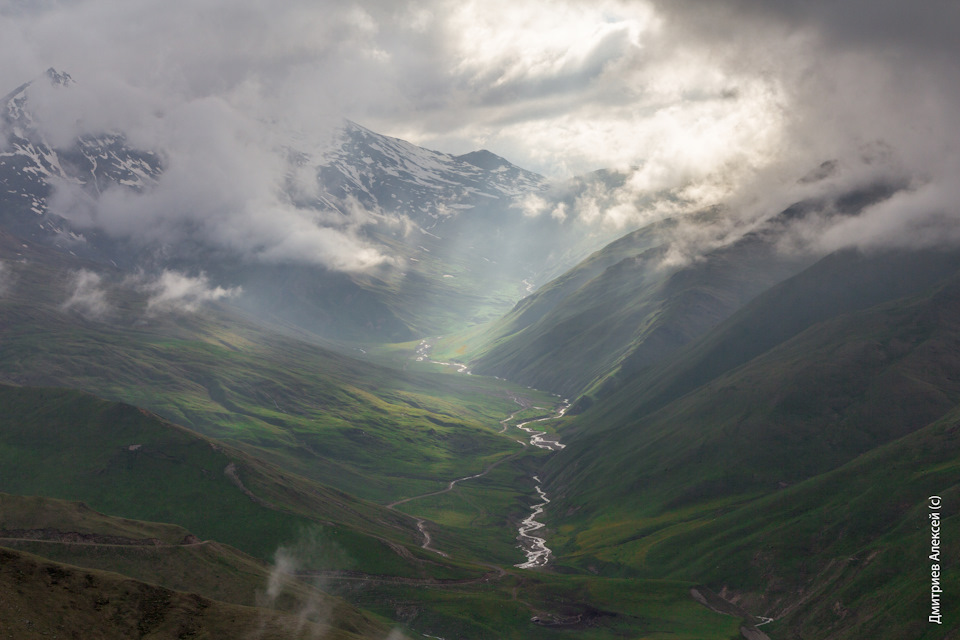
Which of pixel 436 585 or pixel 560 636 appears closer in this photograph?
pixel 560 636

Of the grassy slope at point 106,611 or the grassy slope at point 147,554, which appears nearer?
the grassy slope at point 106,611

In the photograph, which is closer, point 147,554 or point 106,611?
point 106,611

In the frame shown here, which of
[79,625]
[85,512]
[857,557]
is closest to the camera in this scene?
[79,625]

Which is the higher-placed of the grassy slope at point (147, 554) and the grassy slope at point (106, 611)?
the grassy slope at point (147, 554)

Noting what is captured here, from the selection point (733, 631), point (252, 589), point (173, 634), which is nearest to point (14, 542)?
point (252, 589)

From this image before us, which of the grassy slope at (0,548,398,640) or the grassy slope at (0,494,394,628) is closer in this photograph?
the grassy slope at (0,548,398,640)

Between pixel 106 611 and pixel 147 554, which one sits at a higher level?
pixel 147 554

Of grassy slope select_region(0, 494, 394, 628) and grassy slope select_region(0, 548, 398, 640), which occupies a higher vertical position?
grassy slope select_region(0, 494, 394, 628)

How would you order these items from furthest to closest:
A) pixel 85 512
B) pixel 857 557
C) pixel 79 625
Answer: pixel 857 557 → pixel 85 512 → pixel 79 625

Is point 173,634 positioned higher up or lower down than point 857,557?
lower down

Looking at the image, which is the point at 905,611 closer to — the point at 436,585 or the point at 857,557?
the point at 857,557

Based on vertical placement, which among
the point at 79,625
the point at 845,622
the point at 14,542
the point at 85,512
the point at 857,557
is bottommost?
the point at 79,625
